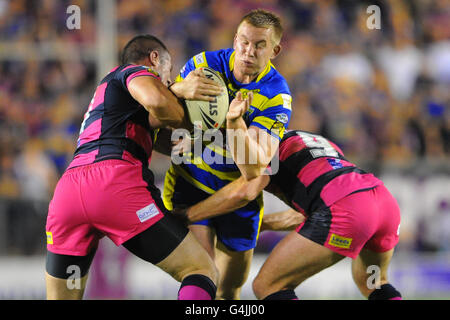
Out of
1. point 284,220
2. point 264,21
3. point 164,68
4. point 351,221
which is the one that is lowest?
point 284,220

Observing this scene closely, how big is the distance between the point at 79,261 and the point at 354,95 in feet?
23.8

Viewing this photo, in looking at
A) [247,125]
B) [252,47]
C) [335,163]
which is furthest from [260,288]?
[252,47]

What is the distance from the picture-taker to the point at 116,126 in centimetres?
425

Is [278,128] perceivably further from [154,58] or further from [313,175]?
[154,58]

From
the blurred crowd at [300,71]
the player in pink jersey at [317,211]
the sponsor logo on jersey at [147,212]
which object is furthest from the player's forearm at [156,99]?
the blurred crowd at [300,71]

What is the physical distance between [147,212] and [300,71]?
7195 millimetres

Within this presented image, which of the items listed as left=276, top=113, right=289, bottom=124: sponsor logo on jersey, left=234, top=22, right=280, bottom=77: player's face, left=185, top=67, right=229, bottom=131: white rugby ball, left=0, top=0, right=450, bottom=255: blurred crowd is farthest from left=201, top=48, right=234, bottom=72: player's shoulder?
left=0, top=0, right=450, bottom=255: blurred crowd

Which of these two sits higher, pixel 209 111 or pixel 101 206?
pixel 209 111

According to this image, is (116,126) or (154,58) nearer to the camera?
(116,126)

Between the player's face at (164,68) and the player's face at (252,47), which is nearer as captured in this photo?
the player's face at (252,47)

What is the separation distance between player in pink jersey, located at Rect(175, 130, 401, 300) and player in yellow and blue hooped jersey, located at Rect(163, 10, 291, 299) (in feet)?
1.01

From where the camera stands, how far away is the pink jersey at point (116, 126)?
164 inches

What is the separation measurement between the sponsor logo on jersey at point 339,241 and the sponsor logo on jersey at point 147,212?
1205 mm

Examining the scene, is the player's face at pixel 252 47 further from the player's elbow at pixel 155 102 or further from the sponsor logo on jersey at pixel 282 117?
the player's elbow at pixel 155 102
